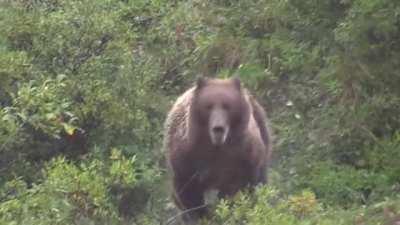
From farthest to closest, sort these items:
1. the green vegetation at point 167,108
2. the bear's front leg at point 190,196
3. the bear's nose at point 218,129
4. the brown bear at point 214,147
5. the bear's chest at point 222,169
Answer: the bear's front leg at point 190,196 → the bear's chest at point 222,169 → the brown bear at point 214,147 → the bear's nose at point 218,129 → the green vegetation at point 167,108

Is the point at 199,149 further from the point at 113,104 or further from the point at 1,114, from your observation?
the point at 1,114

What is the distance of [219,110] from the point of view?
9383mm

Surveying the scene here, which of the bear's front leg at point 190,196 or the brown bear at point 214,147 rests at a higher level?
the brown bear at point 214,147

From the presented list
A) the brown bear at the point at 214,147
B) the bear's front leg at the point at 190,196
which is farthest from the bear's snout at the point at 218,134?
the bear's front leg at the point at 190,196

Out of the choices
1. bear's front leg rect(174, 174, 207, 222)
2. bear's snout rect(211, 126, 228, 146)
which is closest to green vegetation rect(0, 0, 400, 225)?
bear's front leg rect(174, 174, 207, 222)

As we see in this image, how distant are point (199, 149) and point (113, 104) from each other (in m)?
0.82

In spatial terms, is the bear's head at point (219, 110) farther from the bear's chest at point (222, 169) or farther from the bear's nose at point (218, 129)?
the bear's chest at point (222, 169)

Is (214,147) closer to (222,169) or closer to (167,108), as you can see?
(222,169)

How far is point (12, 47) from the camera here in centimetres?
1016

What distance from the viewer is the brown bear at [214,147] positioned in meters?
9.44

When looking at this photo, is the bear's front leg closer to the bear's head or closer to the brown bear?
the brown bear

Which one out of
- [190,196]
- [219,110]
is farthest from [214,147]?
[190,196]

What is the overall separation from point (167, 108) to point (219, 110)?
229cm

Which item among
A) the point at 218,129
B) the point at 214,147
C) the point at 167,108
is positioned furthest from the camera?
the point at 167,108
